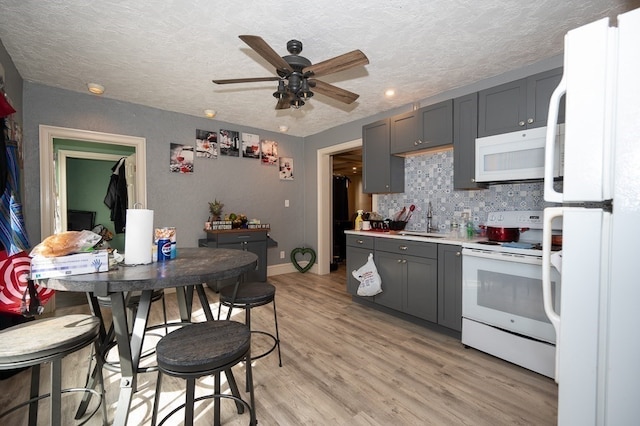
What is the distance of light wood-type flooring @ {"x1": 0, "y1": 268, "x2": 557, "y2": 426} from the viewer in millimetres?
1588

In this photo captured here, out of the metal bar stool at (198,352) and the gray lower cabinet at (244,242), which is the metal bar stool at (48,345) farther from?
the gray lower cabinet at (244,242)

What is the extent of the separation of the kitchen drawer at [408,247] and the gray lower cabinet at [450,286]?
0.25 feet

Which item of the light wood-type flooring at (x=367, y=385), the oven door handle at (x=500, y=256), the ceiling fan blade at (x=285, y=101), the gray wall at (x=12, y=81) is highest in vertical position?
the gray wall at (x=12, y=81)

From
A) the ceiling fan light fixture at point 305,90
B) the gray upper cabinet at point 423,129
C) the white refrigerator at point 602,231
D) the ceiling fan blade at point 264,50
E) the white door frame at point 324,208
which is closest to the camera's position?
the white refrigerator at point 602,231

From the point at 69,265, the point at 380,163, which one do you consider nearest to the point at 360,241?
the point at 380,163

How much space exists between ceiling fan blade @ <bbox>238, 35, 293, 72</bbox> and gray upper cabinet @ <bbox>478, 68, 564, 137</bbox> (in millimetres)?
1817

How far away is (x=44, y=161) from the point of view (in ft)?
9.98

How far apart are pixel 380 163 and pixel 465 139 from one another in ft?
3.47

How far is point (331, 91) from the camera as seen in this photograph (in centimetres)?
226

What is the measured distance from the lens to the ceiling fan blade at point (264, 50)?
1.57 meters

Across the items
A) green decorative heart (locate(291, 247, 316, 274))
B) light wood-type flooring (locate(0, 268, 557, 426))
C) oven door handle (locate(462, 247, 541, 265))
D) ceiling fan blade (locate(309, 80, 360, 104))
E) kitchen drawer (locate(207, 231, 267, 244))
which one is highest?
ceiling fan blade (locate(309, 80, 360, 104))

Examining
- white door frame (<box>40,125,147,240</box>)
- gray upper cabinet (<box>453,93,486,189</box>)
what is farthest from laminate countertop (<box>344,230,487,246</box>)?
white door frame (<box>40,125,147,240</box>)

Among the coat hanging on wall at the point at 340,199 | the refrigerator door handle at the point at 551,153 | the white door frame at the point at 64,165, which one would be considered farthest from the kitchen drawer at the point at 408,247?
the white door frame at the point at 64,165

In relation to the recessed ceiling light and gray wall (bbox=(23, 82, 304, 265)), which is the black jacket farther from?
the recessed ceiling light
